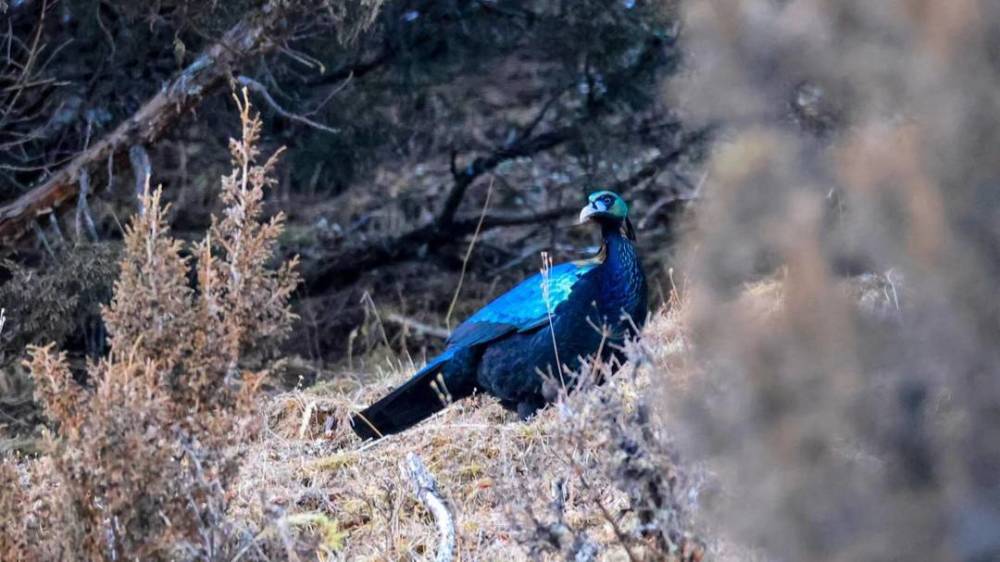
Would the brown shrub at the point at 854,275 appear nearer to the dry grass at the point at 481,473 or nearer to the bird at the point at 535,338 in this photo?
the dry grass at the point at 481,473

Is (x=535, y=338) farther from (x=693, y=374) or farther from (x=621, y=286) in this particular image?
(x=693, y=374)

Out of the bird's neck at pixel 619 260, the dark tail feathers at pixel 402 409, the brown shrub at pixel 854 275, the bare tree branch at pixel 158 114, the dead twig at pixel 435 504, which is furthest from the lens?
the bare tree branch at pixel 158 114

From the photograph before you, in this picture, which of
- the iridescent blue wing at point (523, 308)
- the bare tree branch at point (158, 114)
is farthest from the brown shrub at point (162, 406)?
the bare tree branch at point (158, 114)

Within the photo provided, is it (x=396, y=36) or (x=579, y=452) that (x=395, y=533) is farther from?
(x=396, y=36)

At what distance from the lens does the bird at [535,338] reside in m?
6.09

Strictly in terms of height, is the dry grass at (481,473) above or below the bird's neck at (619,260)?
below

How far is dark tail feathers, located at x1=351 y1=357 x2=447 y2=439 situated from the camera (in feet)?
19.8

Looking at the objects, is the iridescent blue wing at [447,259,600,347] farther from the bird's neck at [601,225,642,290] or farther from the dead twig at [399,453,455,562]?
the dead twig at [399,453,455,562]

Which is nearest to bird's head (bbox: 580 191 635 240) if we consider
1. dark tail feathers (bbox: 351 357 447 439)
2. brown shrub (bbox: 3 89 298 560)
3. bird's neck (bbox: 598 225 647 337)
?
bird's neck (bbox: 598 225 647 337)

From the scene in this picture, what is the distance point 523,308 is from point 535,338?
0.16 metres

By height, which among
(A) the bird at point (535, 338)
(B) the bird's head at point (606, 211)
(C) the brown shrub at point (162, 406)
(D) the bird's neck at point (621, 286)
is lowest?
(C) the brown shrub at point (162, 406)

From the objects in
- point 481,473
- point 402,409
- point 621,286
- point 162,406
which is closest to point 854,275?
point 162,406

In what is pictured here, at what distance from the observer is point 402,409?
20.1 feet

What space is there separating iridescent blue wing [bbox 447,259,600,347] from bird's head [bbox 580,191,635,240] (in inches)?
6.9
